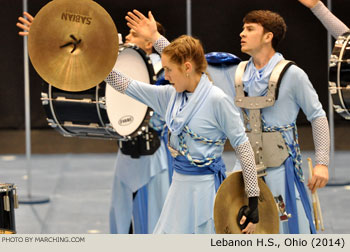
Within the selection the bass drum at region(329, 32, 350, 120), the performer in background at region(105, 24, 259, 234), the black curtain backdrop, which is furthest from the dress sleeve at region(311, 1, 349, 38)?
the black curtain backdrop

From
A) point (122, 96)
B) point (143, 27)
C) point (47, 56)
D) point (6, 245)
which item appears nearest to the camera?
point (6, 245)

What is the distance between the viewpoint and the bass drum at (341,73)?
182 inches

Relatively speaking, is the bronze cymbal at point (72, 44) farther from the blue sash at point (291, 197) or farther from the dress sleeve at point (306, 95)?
the blue sash at point (291, 197)

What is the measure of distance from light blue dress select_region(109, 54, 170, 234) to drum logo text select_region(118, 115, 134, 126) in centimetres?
42

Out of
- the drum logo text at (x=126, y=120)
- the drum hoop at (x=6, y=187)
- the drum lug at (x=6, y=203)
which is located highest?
the drum logo text at (x=126, y=120)

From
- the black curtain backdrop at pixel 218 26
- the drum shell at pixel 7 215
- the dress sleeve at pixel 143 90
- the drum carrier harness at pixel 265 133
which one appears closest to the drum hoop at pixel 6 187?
the drum shell at pixel 7 215

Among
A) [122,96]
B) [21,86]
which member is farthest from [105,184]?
[122,96]

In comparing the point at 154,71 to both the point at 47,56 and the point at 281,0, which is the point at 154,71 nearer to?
the point at 47,56

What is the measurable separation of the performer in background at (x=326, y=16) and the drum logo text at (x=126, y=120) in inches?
47.7

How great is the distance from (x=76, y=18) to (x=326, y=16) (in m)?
1.65

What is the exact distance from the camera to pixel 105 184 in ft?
27.8

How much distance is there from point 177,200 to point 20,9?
22.2 feet

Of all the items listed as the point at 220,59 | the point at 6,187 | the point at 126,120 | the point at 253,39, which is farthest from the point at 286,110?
the point at 6,187

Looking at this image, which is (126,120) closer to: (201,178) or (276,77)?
(276,77)
